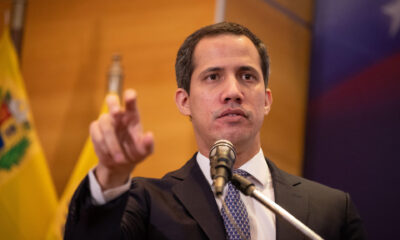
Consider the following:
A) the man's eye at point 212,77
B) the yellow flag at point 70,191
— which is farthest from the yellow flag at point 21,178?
the man's eye at point 212,77

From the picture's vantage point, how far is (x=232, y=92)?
6.96 feet

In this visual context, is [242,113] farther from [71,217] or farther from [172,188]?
[71,217]

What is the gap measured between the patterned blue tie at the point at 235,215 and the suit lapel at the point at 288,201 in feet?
0.37

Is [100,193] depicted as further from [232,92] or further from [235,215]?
[232,92]

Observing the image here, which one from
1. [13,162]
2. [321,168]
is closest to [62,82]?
[13,162]

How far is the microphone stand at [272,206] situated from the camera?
149 cm

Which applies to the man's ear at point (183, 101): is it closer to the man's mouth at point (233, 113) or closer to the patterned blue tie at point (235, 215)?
the man's mouth at point (233, 113)

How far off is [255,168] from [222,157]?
0.73m

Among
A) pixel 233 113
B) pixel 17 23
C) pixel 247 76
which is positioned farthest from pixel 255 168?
pixel 17 23

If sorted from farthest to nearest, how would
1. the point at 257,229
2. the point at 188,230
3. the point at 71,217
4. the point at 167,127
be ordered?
the point at 167,127
the point at 257,229
the point at 188,230
the point at 71,217

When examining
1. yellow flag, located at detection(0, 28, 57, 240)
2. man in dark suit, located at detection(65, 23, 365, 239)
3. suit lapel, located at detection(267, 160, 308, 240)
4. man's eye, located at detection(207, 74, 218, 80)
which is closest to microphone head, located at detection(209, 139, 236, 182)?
man in dark suit, located at detection(65, 23, 365, 239)

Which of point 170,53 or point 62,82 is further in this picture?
point 62,82

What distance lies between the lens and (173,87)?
369 cm

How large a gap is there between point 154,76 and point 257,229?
198cm
